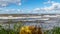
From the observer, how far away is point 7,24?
160 centimetres

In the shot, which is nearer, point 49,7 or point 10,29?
point 10,29

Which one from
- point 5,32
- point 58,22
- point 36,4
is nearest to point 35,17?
point 36,4

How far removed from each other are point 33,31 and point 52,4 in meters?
0.57

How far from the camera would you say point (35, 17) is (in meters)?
1.67

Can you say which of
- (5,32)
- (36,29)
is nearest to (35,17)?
(5,32)

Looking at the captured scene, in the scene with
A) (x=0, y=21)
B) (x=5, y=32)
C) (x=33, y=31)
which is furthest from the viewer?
(x=0, y=21)

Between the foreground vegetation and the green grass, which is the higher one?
the foreground vegetation

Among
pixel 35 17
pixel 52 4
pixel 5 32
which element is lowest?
pixel 5 32

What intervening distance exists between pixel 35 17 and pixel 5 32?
1.14 ft

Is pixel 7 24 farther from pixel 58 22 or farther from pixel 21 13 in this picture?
pixel 58 22

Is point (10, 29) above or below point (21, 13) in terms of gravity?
below

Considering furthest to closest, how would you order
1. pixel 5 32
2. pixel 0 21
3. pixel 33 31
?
pixel 0 21 < pixel 5 32 < pixel 33 31

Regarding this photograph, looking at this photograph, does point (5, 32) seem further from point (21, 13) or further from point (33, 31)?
point (33, 31)

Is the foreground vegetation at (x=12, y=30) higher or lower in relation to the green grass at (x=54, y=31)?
higher
